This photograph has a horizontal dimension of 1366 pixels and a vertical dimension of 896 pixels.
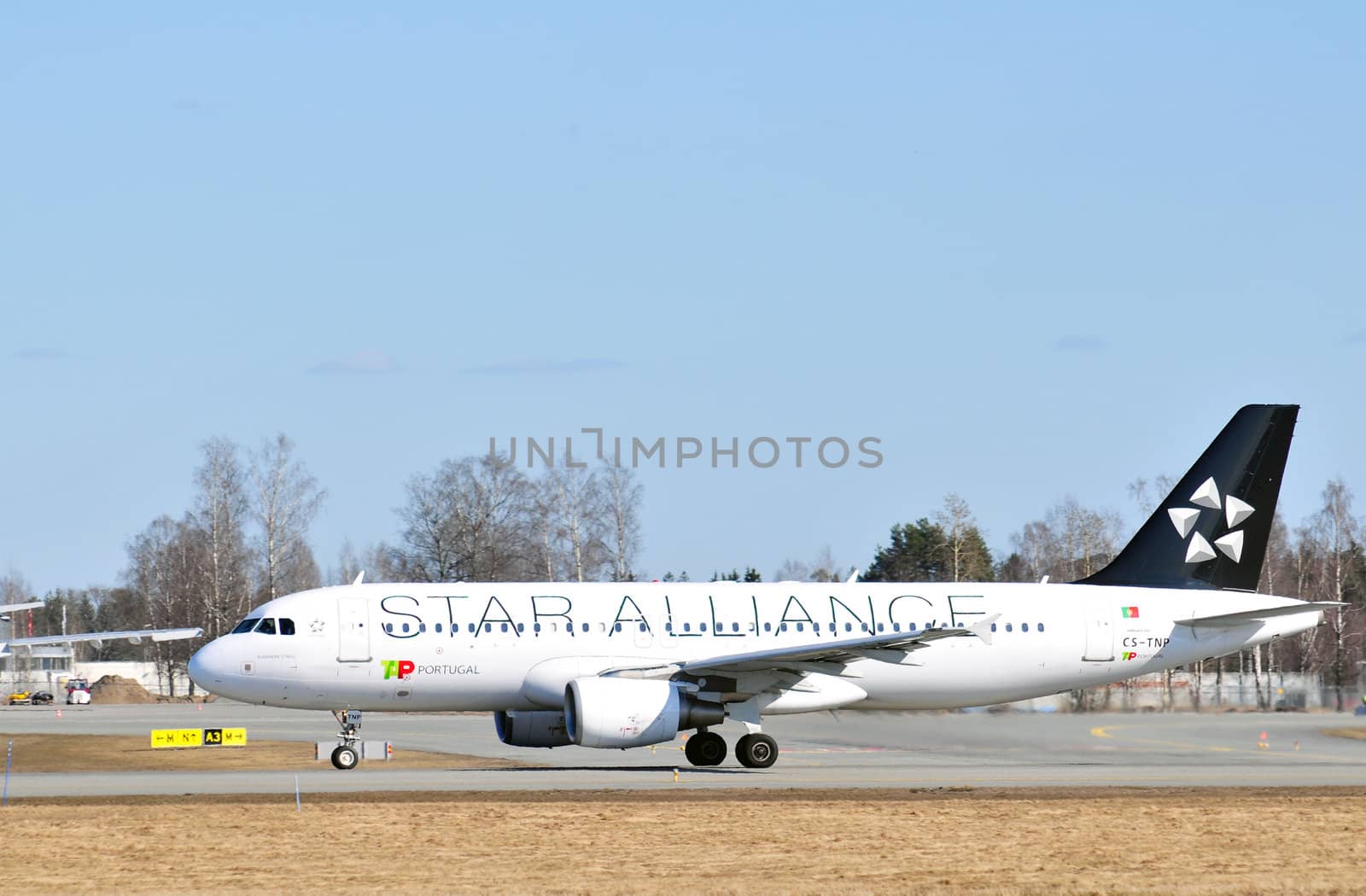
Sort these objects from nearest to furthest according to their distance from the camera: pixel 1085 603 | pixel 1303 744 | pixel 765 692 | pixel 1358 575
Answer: pixel 765 692 < pixel 1085 603 < pixel 1303 744 < pixel 1358 575

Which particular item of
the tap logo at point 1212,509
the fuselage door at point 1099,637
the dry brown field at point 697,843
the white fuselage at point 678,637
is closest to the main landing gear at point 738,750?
the white fuselage at point 678,637

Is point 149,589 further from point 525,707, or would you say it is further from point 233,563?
point 525,707

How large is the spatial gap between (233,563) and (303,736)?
1699 inches

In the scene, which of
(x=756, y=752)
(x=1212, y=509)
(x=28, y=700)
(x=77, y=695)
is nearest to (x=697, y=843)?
(x=756, y=752)

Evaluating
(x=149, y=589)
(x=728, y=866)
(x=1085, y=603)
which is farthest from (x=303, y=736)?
(x=149, y=589)

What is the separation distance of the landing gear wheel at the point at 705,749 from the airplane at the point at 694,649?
0.03 meters

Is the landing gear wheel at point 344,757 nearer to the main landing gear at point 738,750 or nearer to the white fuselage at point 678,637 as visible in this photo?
the white fuselage at point 678,637

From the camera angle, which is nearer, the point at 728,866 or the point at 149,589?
the point at 728,866

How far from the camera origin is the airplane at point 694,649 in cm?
3033

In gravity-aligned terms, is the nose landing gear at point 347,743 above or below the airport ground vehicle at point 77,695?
above

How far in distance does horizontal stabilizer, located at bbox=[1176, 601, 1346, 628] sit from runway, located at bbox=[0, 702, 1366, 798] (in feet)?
8.40

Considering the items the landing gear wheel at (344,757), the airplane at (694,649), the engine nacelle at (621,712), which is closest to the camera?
the engine nacelle at (621,712)

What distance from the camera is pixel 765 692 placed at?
30734 mm

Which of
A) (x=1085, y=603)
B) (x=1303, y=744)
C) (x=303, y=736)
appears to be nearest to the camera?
(x=1085, y=603)
